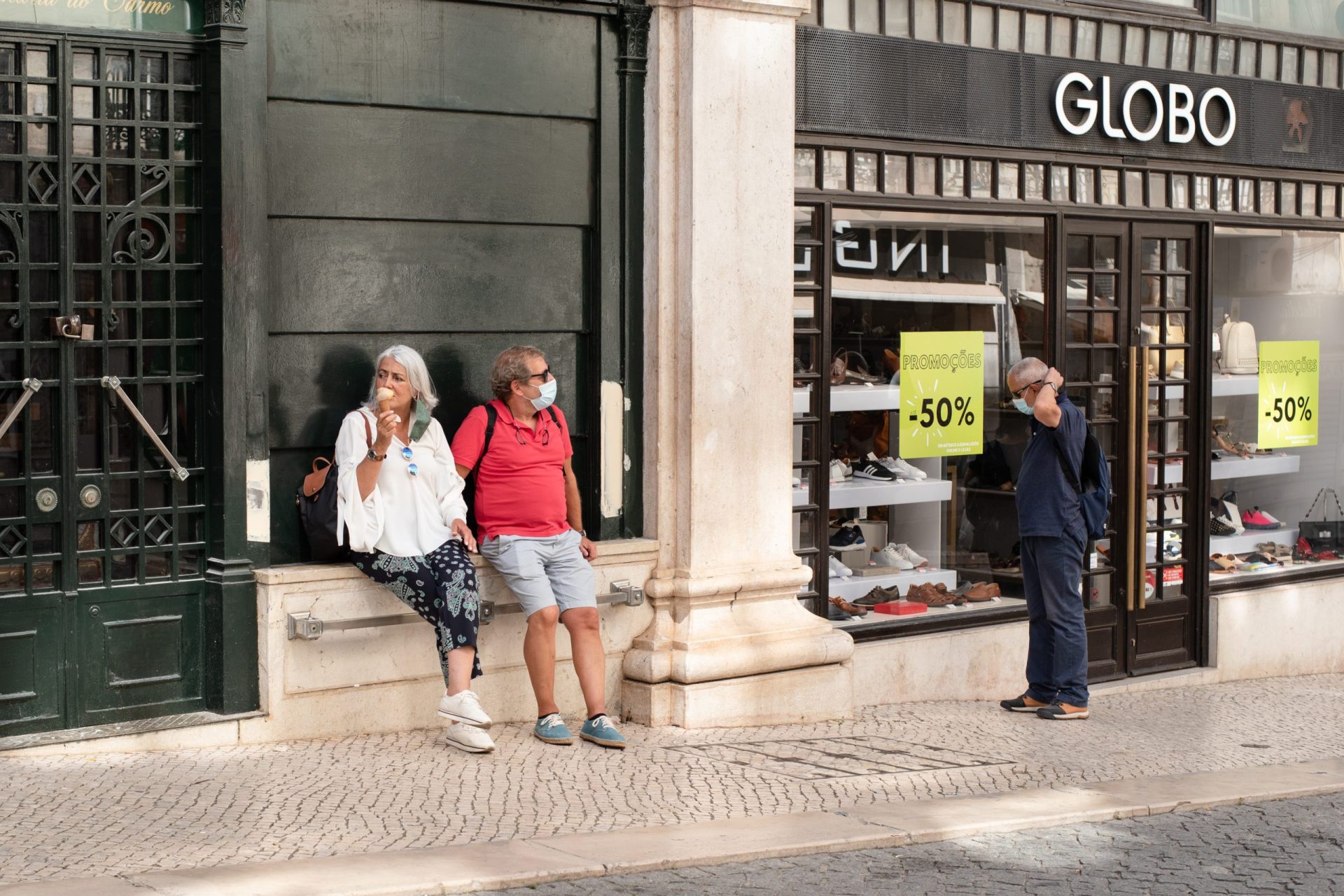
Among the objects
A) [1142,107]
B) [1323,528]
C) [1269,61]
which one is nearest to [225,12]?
[1142,107]

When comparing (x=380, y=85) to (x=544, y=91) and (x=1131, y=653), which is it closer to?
(x=544, y=91)

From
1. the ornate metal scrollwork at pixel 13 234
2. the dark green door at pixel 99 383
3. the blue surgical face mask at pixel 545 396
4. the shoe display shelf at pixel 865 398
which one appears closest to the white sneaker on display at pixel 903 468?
the shoe display shelf at pixel 865 398

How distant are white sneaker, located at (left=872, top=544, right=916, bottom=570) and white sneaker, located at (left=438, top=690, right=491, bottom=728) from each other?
120 inches

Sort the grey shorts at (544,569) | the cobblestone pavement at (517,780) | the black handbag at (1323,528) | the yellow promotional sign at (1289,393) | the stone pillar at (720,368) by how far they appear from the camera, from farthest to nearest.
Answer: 1. the black handbag at (1323,528)
2. the yellow promotional sign at (1289,393)
3. the stone pillar at (720,368)
4. the grey shorts at (544,569)
5. the cobblestone pavement at (517,780)

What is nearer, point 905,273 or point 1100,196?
point 905,273

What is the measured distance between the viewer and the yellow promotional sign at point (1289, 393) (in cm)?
1167

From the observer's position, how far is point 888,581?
977 cm

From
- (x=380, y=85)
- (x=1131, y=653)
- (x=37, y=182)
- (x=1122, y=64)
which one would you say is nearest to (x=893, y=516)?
(x=1131, y=653)

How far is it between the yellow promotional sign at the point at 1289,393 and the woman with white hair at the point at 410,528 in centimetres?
637

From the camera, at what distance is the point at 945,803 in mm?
7020

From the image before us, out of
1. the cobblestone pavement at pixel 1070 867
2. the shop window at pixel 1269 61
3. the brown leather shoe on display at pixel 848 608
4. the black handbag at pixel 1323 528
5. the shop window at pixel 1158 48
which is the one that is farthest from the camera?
the black handbag at pixel 1323 528

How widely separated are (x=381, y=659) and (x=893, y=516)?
339 centimetres

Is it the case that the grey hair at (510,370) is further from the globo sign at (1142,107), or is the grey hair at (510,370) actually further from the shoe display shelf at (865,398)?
the globo sign at (1142,107)

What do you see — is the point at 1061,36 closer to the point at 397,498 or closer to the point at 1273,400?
the point at 1273,400
